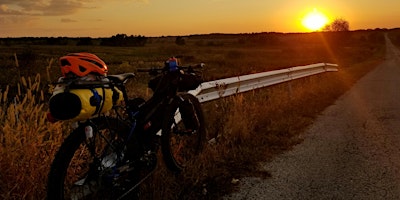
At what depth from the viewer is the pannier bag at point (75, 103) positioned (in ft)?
10.8

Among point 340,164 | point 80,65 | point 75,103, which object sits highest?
point 80,65

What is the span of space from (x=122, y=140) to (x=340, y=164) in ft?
10.3

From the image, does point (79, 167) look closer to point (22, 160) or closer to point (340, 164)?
point (22, 160)

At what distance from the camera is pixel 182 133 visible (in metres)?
5.27

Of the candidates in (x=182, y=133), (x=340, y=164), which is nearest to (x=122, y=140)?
(x=182, y=133)

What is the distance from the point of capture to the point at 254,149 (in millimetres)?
6430

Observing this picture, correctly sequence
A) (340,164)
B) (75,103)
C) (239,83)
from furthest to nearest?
(239,83)
(340,164)
(75,103)

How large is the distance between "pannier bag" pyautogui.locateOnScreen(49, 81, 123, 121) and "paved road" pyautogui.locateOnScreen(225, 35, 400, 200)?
1.89m

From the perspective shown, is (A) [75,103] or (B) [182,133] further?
(B) [182,133]

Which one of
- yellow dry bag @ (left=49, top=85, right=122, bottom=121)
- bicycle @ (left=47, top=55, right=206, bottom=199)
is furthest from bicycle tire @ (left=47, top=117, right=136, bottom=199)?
yellow dry bag @ (left=49, top=85, right=122, bottom=121)

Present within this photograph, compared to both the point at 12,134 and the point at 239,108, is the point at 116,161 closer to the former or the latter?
the point at 12,134

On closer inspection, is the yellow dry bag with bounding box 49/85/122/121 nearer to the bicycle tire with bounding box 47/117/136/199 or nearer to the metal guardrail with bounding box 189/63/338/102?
the bicycle tire with bounding box 47/117/136/199

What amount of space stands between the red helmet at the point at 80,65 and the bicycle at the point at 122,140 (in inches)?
3.5

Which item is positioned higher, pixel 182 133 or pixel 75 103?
pixel 75 103
